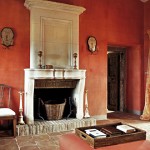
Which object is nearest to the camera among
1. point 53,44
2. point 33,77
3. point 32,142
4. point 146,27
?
point 32,142

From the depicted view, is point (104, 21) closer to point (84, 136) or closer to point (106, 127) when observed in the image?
point (106, 127)

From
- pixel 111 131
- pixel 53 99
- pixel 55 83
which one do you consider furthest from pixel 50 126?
pixel 111 131

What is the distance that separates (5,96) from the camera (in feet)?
13.6

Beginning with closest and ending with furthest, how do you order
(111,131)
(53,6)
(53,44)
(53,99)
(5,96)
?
(111,131)
(5,96)
(53,6)
(53,44)
(53,99)

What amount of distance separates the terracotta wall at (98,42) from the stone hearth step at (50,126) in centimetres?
57

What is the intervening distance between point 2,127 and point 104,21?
353 cm

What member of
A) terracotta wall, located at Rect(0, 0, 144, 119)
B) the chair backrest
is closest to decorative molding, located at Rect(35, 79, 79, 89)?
terracotta wall, located at Rect(0, 0, 144, 119)

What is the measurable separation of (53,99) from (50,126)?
0.80 meters

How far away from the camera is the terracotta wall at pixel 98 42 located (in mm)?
4176

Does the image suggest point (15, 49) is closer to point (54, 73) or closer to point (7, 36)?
point (7, 36)

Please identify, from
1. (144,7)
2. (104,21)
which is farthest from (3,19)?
(144,7)

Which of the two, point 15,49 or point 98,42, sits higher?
point 98,42

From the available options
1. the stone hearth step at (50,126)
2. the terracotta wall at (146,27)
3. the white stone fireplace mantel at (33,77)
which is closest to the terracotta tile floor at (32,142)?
the stone hearth step at (50,126)

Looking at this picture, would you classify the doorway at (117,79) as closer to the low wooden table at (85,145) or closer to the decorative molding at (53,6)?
the decorative molding at (53,6)
